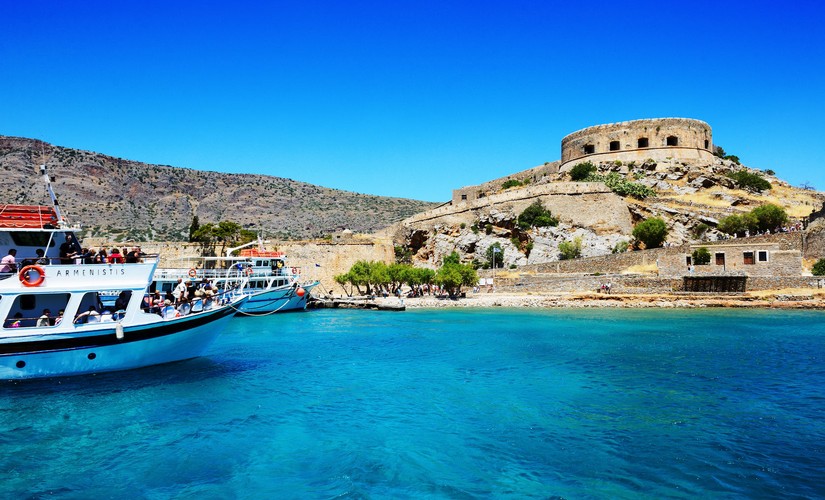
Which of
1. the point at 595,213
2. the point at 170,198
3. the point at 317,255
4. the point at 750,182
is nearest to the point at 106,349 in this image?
the point at 317,255

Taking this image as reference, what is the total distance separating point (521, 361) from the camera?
50.7 feet

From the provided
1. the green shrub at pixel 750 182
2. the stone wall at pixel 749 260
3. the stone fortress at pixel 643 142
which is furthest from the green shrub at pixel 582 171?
the stone wall at pixel 749 260

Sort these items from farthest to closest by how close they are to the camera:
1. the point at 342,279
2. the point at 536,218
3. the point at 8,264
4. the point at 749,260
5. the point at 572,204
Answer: the point at 572,204
the point at 342,279
the point at 536,218
the point at 749,260
the point at 8,264

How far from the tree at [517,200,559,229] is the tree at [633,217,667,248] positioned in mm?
5701

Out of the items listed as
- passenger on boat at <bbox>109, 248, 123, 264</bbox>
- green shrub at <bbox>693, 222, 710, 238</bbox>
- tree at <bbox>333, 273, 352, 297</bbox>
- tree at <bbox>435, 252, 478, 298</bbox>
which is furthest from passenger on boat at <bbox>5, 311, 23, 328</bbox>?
green shrub at <bbox>693, 222, 710, 238</bbox>

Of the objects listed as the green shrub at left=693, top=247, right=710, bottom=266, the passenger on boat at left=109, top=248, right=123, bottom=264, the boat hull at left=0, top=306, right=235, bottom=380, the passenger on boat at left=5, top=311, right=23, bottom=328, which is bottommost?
the boat hull at left=0, top=306, right=235, bottom=380

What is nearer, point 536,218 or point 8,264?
point 8,264

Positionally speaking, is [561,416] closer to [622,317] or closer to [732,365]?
[732,365]

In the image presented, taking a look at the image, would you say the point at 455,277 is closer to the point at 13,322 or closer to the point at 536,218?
the point at 536,218

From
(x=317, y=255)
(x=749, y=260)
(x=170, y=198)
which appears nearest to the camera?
(x=749, y=260)

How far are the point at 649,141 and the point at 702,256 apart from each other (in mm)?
17334

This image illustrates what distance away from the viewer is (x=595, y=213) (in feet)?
131

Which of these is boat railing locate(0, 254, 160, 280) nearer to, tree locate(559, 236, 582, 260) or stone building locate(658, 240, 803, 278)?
stone building locate(658, 240, 803, 278)

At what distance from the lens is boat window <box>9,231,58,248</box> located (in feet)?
40.4
